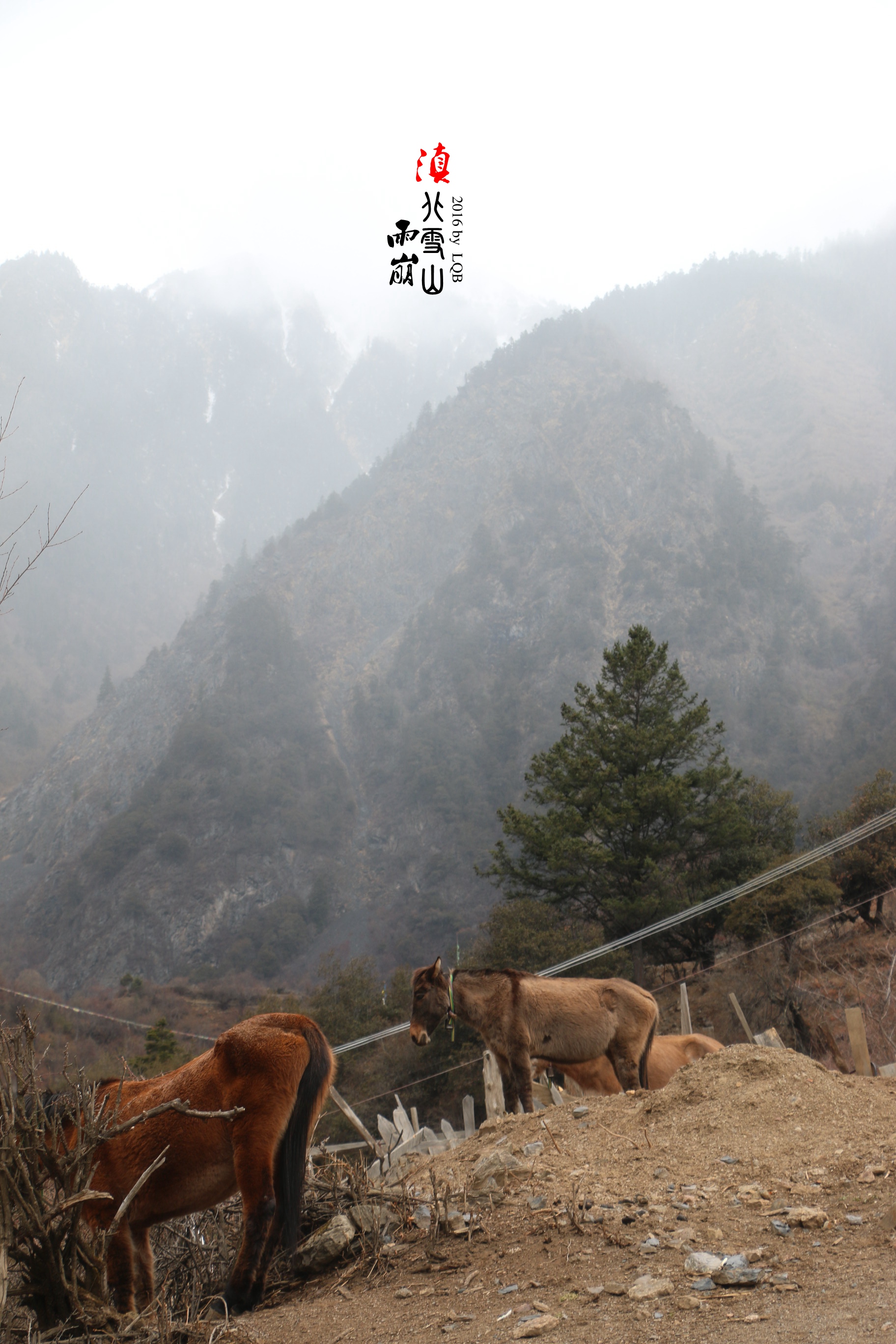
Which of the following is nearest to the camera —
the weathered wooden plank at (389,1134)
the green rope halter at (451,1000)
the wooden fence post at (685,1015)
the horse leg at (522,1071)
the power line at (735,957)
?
the weathered wooden plank at (389,1134)

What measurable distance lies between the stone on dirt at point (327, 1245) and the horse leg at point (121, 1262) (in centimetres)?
95

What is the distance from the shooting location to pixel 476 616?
406ft

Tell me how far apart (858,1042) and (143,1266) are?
28.0 feet

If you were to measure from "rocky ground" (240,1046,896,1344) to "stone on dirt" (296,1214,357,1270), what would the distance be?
0.26ft

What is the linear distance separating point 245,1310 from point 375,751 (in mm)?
109925

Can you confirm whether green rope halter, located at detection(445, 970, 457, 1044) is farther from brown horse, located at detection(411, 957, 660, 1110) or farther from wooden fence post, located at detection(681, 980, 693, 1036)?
wooden fence post, located at detection(681, 980, 693, 1036)

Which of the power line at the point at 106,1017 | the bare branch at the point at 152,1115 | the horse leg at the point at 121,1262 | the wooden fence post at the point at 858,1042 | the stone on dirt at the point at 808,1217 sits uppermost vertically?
the bare branch at the point at 152,1115

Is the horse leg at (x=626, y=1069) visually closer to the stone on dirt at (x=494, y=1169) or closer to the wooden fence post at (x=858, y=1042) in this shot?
the wooden fence post at (x=858, y=1042)

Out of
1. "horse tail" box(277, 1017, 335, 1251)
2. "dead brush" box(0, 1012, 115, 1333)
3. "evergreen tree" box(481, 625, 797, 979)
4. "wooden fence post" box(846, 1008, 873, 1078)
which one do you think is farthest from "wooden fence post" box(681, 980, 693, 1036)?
"dead brush" box(0, 1012, 115, 1333)

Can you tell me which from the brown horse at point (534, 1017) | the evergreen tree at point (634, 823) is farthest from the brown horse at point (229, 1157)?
the evergreen tree at point (634, 823)

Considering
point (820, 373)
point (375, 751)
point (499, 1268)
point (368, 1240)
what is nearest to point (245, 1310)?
point (368, 1240)

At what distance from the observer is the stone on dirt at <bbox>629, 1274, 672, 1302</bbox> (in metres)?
3.44

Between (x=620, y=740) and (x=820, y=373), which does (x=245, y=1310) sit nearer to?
(x=620, y=740)

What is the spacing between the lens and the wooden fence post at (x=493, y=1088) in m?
10.0
